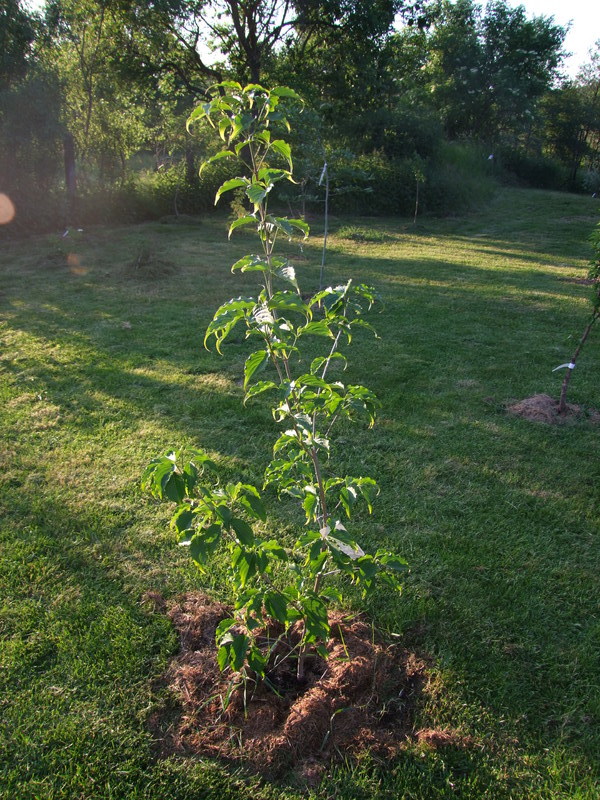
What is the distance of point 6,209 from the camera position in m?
11.5

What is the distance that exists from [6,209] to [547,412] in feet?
38.8

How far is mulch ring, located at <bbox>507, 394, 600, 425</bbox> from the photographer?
416 centimetres

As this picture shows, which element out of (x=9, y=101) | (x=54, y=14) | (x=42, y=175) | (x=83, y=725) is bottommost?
(x=83, y=725)

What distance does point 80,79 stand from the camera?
1309 cm

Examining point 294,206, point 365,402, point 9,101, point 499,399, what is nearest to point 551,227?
point 294,206

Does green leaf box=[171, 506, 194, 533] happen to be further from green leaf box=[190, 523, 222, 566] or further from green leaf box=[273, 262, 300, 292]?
green leaf box=[273, 262, 300, 292]

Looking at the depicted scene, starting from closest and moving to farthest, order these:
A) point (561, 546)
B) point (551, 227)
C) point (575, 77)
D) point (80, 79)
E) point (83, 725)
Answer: point (83, 725)
point (561, 546)
point (80, 79)
point (551, 227)
point (575, 77)

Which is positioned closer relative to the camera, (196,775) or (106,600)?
(196,775)

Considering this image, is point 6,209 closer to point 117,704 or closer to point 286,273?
point 117,704

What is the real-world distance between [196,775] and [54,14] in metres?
15.9

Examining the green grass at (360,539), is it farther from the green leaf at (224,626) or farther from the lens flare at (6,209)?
the lens flare at (6,209)

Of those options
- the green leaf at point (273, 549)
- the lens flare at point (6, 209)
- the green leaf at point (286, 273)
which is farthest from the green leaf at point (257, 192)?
the lens flare at point (6, 209)

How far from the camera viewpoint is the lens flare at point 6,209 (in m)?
11.5

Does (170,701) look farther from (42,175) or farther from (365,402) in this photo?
(42,175)
